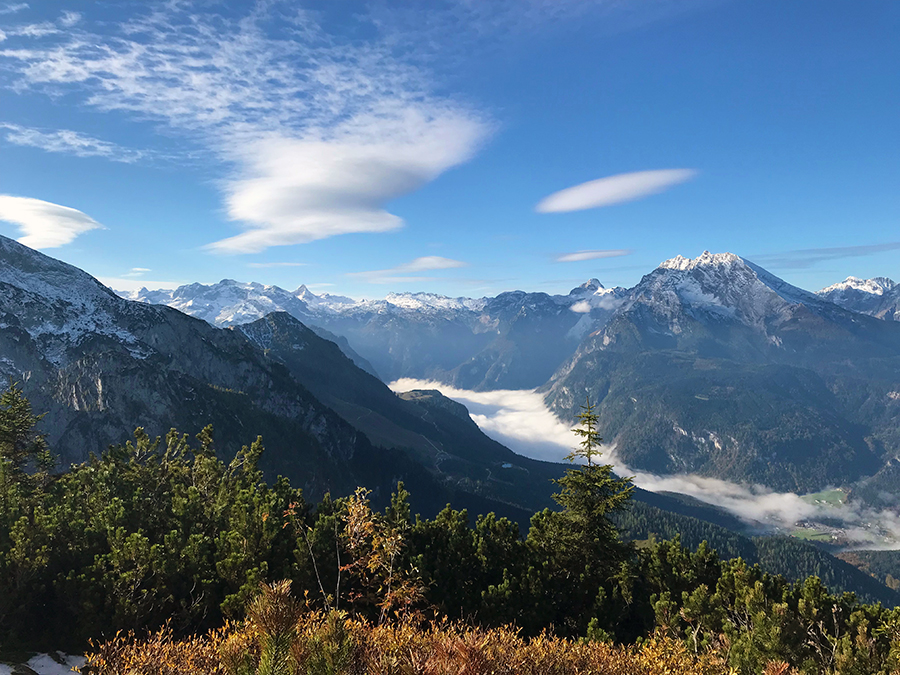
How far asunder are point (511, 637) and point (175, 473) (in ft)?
124

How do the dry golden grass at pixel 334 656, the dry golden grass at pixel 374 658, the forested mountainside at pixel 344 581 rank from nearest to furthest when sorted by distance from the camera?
the dry golden grass at pixel 334 656, the dry golden grass at pixel 374 658, the forested mountainside at pixel 344 581

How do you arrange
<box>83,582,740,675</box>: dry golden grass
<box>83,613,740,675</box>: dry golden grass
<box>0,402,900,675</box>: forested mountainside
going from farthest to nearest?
→ <box>0,402,900,675</box>: forested mountainside
<box>83,613,740,675</box>: dry golden grass
<box>83,582,740,675</box>: dry golden grass

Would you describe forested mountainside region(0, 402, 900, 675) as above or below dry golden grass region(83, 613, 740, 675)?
below

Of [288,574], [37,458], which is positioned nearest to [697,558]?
[288,574]

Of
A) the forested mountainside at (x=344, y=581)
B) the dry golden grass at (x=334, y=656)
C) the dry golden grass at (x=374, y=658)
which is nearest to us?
the dry golden grass at (x=334, y=656)

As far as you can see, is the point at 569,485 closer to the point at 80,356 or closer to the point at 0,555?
the point at 0,555

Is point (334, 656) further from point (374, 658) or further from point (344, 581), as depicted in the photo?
point (344, 581)

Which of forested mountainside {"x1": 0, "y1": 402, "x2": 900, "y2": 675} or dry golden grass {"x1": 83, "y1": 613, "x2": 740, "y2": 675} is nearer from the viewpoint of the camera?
dry golden grass {"x1": 83, "y1": 613, "x2": 740, "y2": 675}

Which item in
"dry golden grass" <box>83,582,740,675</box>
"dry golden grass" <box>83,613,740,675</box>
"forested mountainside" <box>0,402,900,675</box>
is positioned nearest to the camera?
"dry golden grass" <box>83,582,740,675</box>

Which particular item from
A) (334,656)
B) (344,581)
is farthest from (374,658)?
(344,581)

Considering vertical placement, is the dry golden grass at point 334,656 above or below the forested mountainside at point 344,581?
above

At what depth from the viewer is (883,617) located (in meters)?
27.8

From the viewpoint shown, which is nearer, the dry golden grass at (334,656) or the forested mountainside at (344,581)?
the dry golden grass at (334,656)

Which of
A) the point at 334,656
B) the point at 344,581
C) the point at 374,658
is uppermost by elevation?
the point at 334,656
